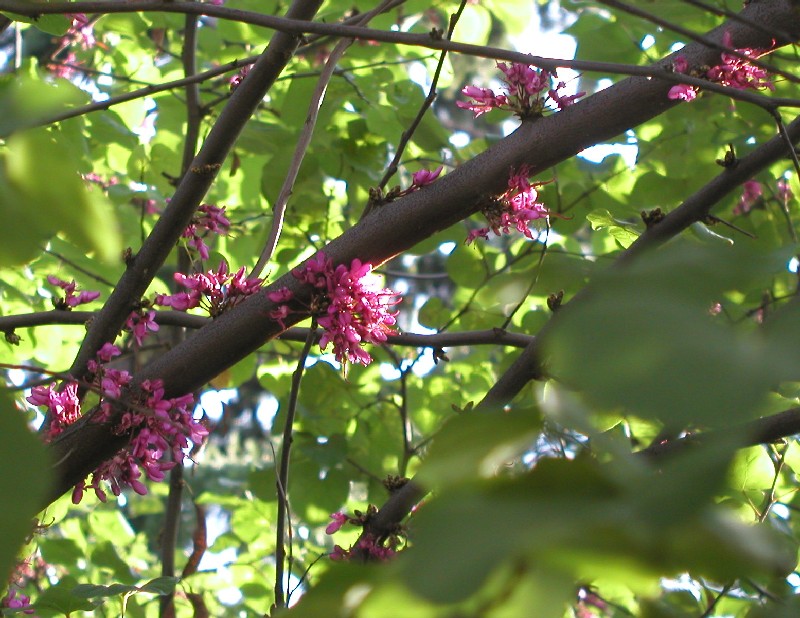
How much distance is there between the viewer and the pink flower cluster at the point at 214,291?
72.8 inches

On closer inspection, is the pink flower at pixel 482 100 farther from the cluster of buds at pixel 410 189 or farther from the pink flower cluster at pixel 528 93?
the cluster of buds at pixel 410 189

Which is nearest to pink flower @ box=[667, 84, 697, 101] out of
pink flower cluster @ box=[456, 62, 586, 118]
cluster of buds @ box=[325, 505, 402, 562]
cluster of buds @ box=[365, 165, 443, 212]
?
pink flower cluster @ box=[456, 62, 586, 118]

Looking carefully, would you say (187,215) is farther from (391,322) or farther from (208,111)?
(208,111)

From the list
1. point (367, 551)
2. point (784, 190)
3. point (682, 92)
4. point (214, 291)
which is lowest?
point (367, 551)

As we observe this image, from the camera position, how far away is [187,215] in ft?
6.47

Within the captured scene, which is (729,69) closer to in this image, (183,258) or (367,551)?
(367,551)

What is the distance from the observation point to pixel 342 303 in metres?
1.74

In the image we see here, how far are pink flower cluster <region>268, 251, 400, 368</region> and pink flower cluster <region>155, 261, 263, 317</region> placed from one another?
0.15 m

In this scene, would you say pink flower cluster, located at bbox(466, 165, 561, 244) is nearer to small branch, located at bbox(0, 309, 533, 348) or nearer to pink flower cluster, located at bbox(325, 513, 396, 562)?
small branch, located at bbox(0, 309, 533, 348)

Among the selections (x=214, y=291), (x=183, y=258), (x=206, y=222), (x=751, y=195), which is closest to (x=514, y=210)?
(x=214, y=291)

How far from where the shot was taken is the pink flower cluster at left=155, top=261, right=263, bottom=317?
1.85 meters

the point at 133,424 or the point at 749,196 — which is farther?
the point at 749,196

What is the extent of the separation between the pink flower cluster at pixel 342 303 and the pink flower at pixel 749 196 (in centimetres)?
217

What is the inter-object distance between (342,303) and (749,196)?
229 cm
